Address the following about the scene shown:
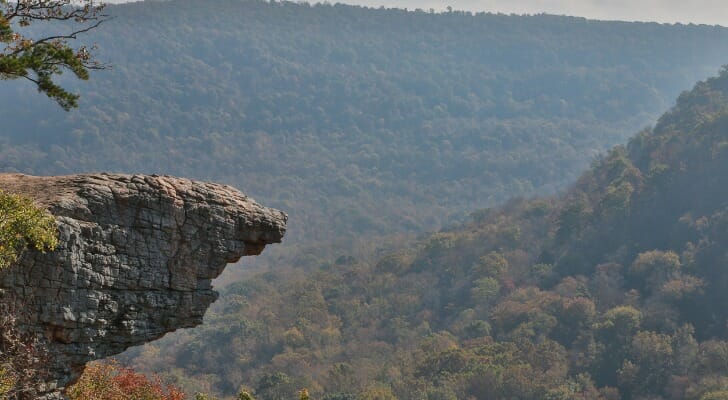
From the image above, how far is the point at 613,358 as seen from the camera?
82.8 meters

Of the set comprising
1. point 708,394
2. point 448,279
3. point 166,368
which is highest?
point 708,394

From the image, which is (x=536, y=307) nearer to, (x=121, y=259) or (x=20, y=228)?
(x=121, y=259)

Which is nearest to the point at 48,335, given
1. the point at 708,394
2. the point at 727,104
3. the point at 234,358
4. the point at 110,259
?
the point at 110,259

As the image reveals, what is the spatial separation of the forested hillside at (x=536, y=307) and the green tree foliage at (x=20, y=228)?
2250 inches

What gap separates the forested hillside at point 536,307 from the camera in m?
79.1

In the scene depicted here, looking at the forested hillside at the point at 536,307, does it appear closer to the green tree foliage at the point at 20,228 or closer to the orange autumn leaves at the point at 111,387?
the orange autumn leaves at the point at 111,387

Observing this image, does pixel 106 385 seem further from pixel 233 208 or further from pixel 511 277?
pixel 511 277

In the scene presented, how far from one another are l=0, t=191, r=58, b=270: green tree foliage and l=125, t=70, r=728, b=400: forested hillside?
57.1m

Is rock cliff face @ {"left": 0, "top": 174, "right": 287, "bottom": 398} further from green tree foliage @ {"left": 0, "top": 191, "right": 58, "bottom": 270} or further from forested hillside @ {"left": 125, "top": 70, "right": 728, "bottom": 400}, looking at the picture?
forested hillside @ {"left": 125, "top": 70, "right": 728, "bottom": 400}

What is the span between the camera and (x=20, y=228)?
54.0 feet

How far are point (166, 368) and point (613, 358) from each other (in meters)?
59.8

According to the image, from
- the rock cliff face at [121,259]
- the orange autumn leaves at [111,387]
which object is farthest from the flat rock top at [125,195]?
the orange autumn leaves at [111,387]

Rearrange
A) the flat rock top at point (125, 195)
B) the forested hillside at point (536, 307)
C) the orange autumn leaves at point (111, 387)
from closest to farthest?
the flat rock top at point (125, 195)
the orange autumn leaves at point (111, 387)
the forested hillside at point (536, 307)

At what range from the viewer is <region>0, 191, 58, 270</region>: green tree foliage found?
16.5 m
